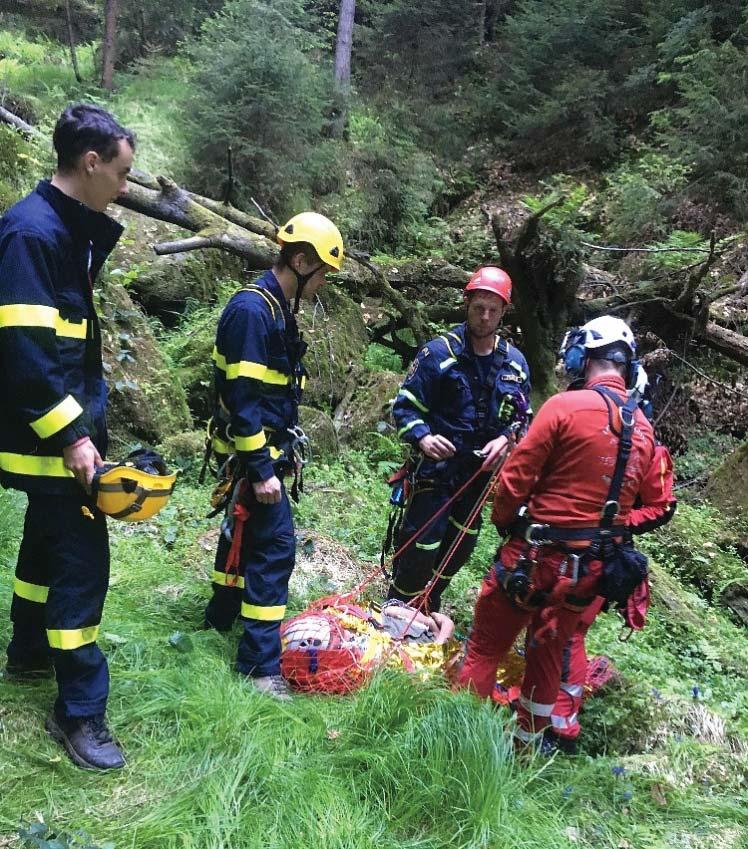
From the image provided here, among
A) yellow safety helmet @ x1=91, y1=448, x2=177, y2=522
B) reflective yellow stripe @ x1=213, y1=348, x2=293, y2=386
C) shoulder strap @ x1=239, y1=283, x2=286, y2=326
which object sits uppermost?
shoulder strap @ x1=239, y1=283, x2=286, y2=326

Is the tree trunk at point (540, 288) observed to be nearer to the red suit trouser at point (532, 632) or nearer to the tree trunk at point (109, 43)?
the red suit trouser at point (532, 632)

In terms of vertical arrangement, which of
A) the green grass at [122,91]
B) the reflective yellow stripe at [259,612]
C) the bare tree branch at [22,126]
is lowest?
the reflective yellow stripe at [259,612]

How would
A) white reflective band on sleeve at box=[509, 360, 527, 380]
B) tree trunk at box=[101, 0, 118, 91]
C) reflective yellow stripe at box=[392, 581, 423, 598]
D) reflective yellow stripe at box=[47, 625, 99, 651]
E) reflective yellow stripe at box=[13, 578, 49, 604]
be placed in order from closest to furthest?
A: reflective yellow stripe at box=[47, 625, 99, 651]
reflective yellow stripe at box=[13, 578, 49, 604]
white reflective band on sleeve at box=[509, 360, 527, 380]
reflective yellow stripe at box=[392, 581, 423, 598]
tree trunk at box=[101, 0, 118, 91]

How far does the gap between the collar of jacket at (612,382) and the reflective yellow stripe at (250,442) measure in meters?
1.60

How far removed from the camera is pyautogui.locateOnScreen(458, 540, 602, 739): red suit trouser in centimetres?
313

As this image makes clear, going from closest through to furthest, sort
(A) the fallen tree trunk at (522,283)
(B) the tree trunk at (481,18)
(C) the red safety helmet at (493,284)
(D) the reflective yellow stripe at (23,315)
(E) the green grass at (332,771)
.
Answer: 1. (D) the reflective yellow stripe at (23,315)
2. (E) the green grass at (332,771)
3. (C) the red safety helmet at (493,284)
4. (A) the fallen tree trunk at (522,283)
5. (B) the tree trunk at (481,18)

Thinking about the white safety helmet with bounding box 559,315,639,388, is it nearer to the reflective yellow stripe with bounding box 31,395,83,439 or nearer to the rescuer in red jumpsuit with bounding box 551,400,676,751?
the rescuer in red jumpsuit with bounding box 551,400,676,751

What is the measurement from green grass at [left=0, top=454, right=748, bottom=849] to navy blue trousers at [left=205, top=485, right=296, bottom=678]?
6.8 inches

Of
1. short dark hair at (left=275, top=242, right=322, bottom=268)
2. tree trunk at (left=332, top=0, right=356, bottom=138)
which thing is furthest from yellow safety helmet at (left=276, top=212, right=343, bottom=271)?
tree trunk at (left=332, top=0, right=356, bottom=138)

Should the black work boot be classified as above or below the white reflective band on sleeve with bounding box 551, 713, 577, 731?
above

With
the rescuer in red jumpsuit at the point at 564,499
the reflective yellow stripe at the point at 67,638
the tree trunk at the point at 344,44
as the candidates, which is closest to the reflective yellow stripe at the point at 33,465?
the reflective yellow stripe at the point at 67,638

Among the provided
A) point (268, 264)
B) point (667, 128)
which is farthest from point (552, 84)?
point (268, 264)

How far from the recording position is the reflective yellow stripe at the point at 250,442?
10.2 feet

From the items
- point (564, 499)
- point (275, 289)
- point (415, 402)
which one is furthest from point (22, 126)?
point (564, 499)
